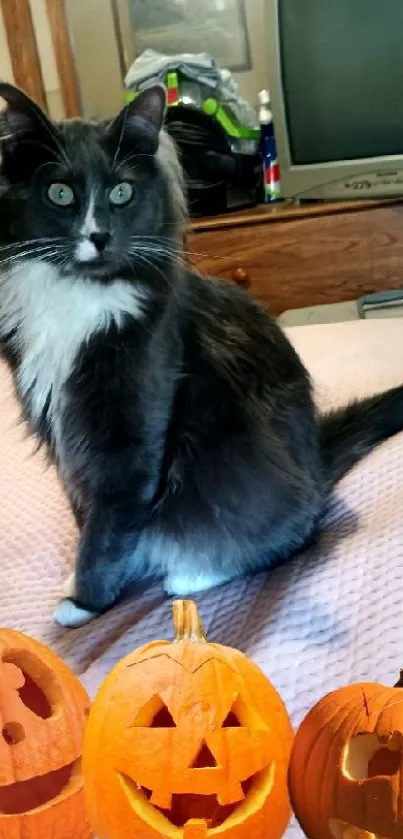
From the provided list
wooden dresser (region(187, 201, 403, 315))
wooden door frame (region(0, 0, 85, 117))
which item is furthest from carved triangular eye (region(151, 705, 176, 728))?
wooden door frame (region(0, 0, 85, 117))

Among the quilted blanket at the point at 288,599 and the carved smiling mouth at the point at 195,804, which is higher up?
the carved smiling mouth at the point at 195,804

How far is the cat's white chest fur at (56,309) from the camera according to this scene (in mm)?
940

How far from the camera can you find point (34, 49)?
2775 mm

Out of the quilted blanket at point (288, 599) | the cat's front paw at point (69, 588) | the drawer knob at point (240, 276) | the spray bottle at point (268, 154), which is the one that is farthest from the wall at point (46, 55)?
the cat's front paw at point (69, 588)

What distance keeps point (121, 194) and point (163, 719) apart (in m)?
0.62

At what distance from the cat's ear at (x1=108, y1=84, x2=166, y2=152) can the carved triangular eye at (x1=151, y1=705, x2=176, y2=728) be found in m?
0.66

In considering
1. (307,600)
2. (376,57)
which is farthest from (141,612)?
(376,57)

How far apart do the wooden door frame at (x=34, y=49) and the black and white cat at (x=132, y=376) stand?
1.98m

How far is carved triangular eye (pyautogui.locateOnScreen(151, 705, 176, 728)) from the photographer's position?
1.69 feet

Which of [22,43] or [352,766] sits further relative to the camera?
[22,43]

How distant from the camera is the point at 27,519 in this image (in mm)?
1154

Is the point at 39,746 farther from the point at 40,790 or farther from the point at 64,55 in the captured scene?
the point at 64,55

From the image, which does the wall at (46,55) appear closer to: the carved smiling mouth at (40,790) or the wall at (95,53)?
the wall at (95,53)

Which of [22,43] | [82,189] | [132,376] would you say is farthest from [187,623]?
[22,43]
